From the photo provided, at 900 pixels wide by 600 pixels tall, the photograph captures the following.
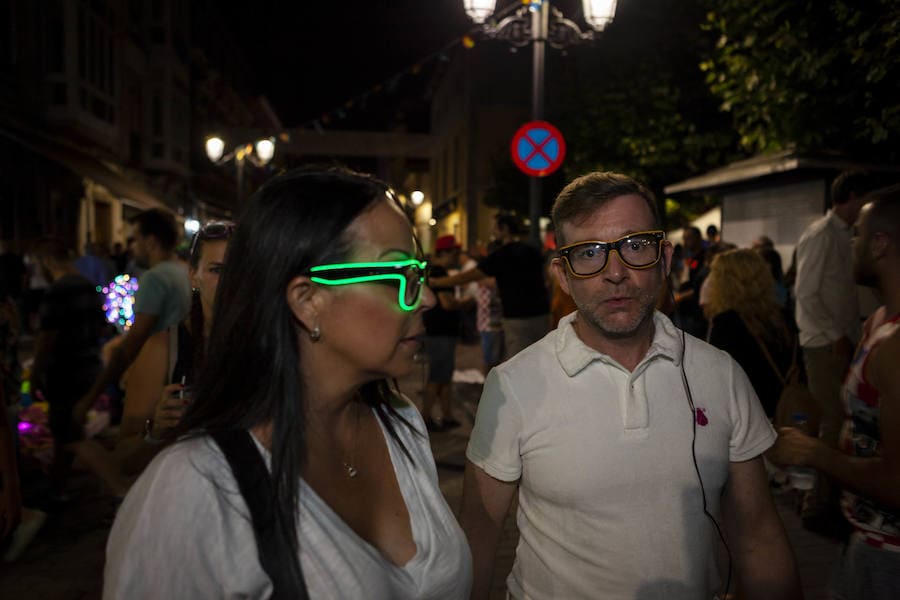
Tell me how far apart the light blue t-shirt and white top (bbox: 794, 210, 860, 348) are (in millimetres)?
4517

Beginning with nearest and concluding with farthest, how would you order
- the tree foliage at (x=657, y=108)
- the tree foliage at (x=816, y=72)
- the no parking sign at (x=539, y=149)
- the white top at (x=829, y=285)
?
the white top at (x=829, y=285)
the tree foliage at (x=816, y=72)
the no parking sign at (x=539, y=149)
the tree foliage at (x=657, y=108)

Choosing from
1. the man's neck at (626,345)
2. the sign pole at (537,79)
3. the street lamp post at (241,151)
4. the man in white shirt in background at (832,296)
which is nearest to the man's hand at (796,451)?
the man's neck at (626,345)

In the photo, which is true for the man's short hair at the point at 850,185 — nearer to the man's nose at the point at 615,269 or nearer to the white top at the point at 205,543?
the man's nose at the point at 615,269

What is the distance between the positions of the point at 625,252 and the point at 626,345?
0.29 meters

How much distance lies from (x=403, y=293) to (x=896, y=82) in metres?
8.98

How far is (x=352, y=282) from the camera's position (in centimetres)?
158

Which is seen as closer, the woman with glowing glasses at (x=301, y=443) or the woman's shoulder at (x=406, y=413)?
the woman with glowing glasses at (x=301, y=443)

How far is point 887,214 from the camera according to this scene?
2764 mm

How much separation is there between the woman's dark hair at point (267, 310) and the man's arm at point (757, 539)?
1.35 m

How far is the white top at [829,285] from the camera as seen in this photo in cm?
545

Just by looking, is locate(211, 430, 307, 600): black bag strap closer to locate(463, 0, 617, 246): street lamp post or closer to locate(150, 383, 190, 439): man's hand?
locate(150, 383, 190, 439): man's hand

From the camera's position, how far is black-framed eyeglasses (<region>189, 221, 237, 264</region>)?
3135 millimetres

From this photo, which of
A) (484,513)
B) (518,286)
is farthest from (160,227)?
(484,513)

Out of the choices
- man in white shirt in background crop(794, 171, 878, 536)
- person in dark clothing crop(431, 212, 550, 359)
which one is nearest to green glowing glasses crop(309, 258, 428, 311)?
man in white shirt in background crop(794, 171, 878, 536)
